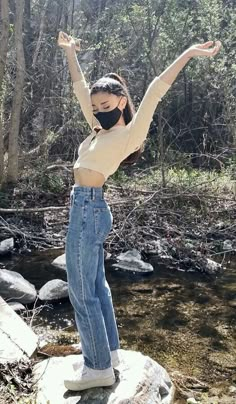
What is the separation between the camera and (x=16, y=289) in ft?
16.7

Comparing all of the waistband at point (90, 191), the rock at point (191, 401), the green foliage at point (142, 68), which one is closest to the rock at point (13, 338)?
the rock at point (191, 401)

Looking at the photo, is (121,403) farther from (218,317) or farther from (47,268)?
(47,268)

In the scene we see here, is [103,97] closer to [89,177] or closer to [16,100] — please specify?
[89,177]

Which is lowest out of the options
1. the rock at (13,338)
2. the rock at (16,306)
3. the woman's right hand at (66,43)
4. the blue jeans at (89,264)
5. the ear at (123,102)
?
the rock at (16,306)

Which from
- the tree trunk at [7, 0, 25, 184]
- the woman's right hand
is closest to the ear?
the woman's right hand

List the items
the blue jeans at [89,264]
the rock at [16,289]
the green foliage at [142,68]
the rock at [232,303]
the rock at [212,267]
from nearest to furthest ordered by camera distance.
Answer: the blue jeans at [89,264], the rock at [16,289], the rock at [232,303], the rock at [212,267], the green foliage at [142,68]

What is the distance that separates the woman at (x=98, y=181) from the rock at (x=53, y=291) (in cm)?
267

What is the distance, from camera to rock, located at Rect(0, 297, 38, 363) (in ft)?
10.4

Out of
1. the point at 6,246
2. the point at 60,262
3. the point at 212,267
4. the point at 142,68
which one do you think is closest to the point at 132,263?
the point at 60,262

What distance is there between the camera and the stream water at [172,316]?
13.1 ft

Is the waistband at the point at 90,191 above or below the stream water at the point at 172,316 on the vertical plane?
above

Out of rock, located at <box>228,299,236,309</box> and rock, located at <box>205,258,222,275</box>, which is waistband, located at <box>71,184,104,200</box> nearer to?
rock, located at <box>228,299,236,309</box>

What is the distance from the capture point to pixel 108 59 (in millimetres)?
12578

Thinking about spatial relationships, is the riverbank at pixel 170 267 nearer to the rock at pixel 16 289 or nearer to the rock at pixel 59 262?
the rock at pixel 59 262
